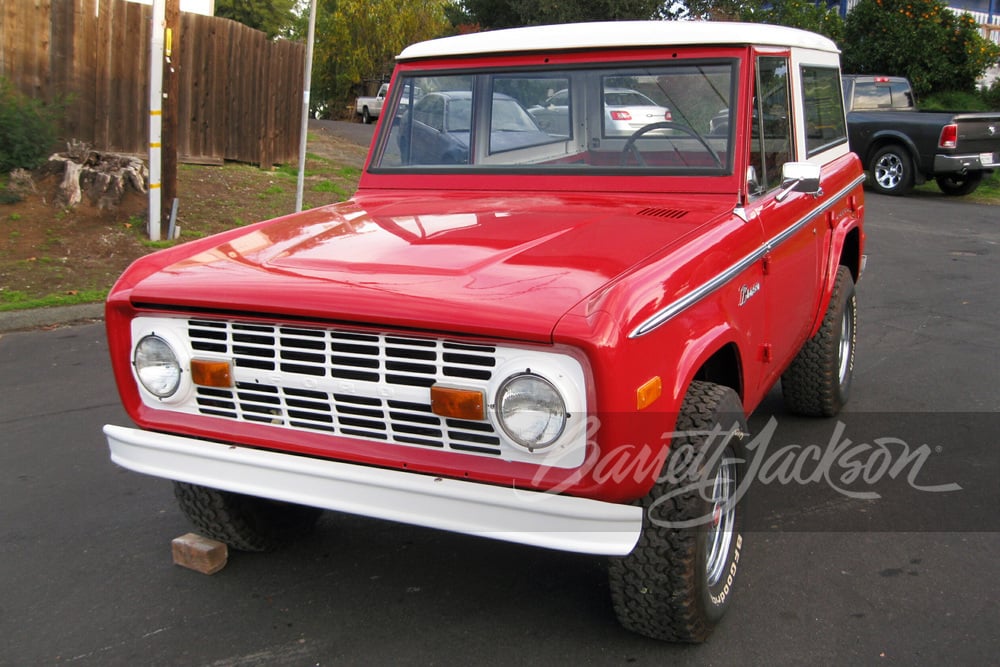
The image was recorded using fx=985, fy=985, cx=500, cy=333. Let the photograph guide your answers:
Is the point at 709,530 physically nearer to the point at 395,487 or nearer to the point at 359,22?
the point at 395,487

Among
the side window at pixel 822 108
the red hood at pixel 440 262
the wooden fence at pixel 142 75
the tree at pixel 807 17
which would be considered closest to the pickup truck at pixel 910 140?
the tree at pixel 807 17

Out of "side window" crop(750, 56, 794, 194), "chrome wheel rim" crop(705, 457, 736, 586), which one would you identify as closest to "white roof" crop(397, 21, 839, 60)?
"side window" crop(750, 56, 794, 194)

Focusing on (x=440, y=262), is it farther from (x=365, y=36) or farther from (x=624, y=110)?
(x=365, y=36)

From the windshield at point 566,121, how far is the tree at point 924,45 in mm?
17133

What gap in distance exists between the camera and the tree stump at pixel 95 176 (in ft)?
31.6

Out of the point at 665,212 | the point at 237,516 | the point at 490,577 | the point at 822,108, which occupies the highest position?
the point at 822,108

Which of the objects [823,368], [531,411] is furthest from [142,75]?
[531,411]

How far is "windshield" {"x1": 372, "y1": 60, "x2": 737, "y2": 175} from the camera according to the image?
392 cm

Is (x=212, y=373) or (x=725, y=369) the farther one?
(x=725, y=369)

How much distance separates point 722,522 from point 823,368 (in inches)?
79.2

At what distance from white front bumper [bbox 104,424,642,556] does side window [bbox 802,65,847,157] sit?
105 inches

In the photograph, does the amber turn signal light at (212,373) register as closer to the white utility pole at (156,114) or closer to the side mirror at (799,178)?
the side mirror at (799,178)

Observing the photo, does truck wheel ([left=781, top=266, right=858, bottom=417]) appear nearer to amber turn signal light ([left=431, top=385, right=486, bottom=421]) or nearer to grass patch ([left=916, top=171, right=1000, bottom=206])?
amber turn signal light ([left=431, top=385, right=486, bottom=421])

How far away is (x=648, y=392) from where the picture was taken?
8.77ft
